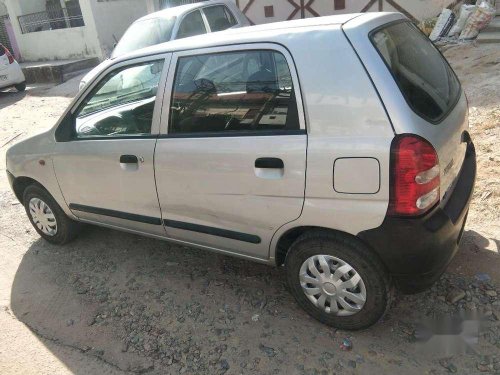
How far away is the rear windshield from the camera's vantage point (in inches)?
90.2

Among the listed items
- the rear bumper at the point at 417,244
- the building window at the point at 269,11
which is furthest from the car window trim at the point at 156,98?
the building window at the point at 269,11

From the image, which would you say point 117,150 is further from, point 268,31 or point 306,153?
point 306,153

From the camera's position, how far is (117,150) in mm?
3131

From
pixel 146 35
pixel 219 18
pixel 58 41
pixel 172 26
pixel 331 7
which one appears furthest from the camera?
pixel 58 41

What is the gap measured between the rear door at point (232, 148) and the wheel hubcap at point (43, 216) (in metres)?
1.48

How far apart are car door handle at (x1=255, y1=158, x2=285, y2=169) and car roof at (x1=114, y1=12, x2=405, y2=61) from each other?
2.16 ft

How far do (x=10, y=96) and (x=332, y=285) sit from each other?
12524mm

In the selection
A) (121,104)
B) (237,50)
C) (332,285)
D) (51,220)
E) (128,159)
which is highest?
(237,50)

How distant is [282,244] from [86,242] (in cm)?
224

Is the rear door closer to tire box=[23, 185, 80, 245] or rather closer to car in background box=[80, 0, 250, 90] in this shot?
tire box=[23, 185, 80, 245]

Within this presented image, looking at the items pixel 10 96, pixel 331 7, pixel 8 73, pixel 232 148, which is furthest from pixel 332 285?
pixel 10 96

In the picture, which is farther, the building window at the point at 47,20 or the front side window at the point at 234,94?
the building window at the point at 47,20

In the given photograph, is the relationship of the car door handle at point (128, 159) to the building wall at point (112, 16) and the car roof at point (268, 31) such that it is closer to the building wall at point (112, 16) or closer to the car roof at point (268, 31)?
the car roof at point (268, 31)

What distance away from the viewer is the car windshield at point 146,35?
6.96m
